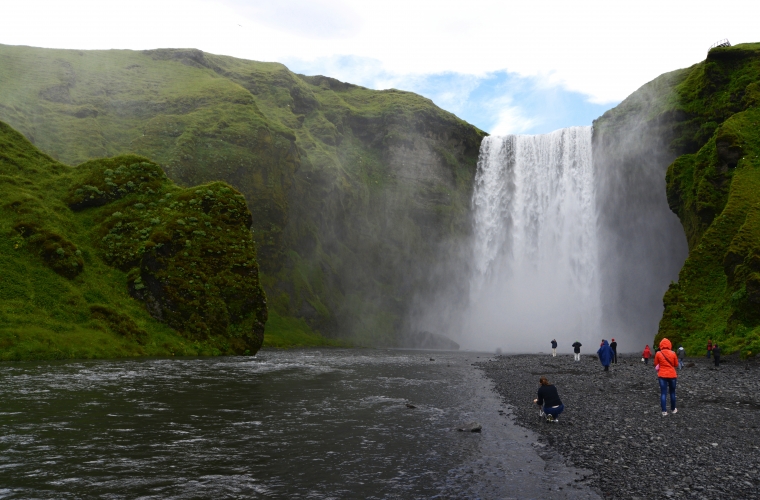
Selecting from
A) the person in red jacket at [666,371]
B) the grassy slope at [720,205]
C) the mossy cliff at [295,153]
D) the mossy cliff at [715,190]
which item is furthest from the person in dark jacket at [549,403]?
the mossy cliff at [295,153]

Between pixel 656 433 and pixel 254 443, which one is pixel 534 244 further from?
pixel 254 443

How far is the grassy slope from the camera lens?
4191 centimetres

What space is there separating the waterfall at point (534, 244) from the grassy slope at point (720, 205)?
21.6 meters

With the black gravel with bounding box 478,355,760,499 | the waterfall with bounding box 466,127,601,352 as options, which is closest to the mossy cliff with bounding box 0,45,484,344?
the waterfall with bounding box 466,127,601,352

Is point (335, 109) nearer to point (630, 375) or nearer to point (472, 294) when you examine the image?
point (472, 294)

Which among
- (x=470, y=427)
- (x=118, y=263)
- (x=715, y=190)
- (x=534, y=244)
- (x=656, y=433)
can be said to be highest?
(x=715, y=190)

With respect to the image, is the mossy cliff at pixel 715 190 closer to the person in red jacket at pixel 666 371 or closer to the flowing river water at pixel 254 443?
the person in red jacket at pixel 666 371

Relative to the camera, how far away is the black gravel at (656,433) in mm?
11406

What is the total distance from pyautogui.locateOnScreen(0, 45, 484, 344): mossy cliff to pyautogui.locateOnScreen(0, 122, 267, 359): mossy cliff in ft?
91.3

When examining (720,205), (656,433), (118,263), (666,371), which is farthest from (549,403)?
(720,205)

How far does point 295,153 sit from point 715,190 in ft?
239

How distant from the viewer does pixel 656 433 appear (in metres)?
16.1

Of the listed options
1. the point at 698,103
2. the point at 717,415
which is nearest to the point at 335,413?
the point at 717,415

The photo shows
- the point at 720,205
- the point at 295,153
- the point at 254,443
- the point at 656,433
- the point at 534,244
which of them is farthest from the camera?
the point at 295,153
